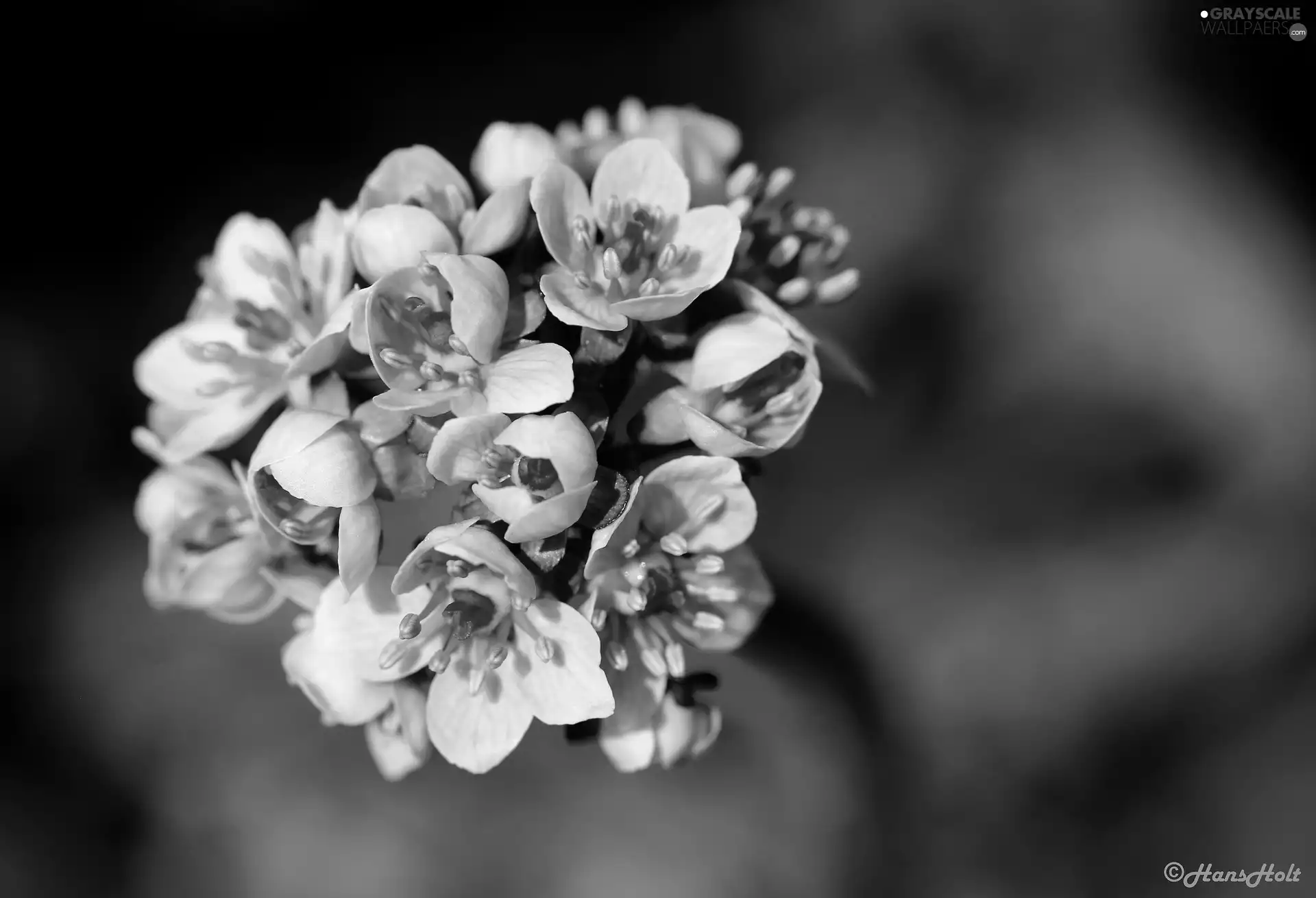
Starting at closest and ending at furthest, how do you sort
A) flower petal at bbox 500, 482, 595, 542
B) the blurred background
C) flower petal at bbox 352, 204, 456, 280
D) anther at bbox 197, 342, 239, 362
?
flower petal at bbox 500, 482, 595, 542 → flower petal at bbox 352, 204, 456, 280 → anther at bbox 197, 342, 239, 362 → the blurred background

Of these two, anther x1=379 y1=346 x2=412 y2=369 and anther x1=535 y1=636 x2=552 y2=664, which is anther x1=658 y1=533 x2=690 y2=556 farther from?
anther x1=379 y1=346 x2=412 y2=369

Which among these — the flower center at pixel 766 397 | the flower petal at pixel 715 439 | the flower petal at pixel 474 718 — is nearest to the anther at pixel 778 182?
the flower center at pixel 766 397

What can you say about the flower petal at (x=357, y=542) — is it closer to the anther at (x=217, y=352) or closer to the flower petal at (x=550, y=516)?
the flower petal at (x=550, y=516)

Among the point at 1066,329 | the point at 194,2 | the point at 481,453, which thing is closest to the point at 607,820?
the point at 481,453

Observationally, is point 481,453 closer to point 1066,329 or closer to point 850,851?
point 850,851
